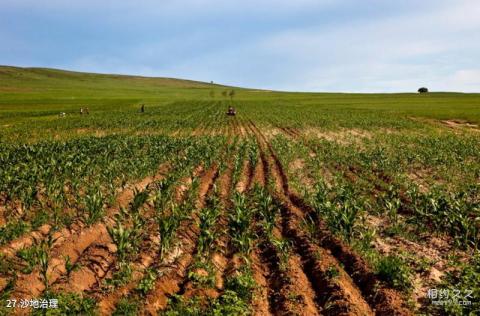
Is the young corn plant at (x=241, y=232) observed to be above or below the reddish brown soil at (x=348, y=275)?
above

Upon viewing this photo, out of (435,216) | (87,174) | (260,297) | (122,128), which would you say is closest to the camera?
(260,297)

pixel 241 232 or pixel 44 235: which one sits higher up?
pixel 241 232

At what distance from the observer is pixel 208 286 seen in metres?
6.87

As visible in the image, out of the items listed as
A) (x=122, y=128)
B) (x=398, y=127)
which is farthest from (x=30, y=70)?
(x=398, y=127)

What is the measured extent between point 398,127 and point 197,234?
112 feet

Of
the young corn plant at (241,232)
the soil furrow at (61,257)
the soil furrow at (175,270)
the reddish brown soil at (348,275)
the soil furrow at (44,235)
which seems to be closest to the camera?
the reddish brown soil at (348,275)

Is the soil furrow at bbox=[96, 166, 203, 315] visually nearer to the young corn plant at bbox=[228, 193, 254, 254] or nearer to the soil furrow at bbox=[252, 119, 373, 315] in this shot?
the young corn plant at bbox=[228, 193, 254, 254]

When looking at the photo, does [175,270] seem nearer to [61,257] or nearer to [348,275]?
[61,257]

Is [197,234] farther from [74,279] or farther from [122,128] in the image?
[122,128]

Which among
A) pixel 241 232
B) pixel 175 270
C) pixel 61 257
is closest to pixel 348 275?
pixel 241 232

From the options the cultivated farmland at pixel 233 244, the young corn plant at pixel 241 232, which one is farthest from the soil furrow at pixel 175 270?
the young corn plant at pixel 241 232

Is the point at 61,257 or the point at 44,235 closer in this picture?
the point at 61,257

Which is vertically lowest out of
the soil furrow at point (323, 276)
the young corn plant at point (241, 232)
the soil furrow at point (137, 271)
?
the soil furrow at point (137, 271)

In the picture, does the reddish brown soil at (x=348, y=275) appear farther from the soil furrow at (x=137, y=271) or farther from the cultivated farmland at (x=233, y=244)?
the soil furrow at (x=137, y=271)
